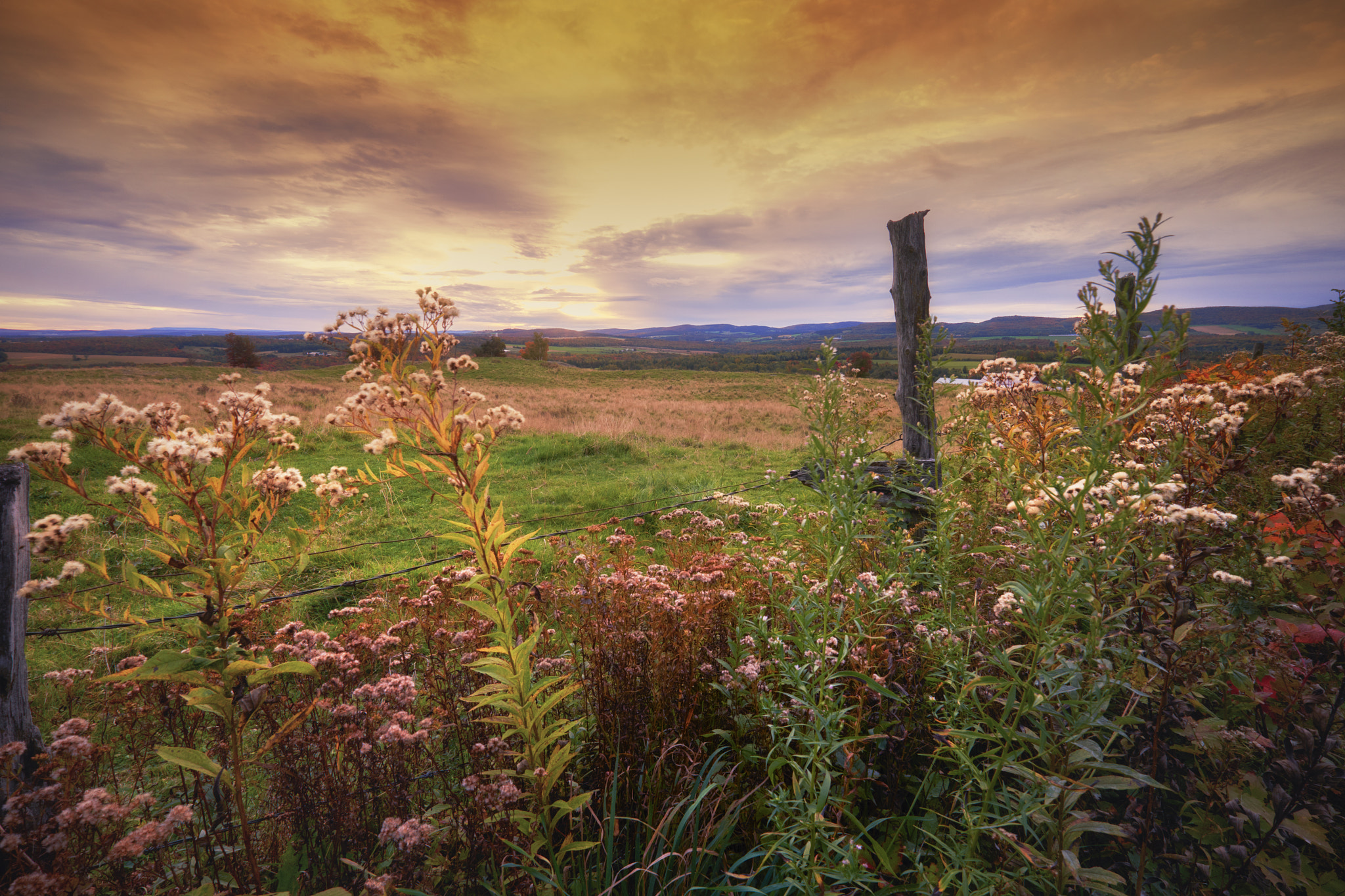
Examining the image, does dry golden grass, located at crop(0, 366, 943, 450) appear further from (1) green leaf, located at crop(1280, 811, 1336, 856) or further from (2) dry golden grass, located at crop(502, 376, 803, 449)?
(1) green leaf, located at crop(1280, 811, 1336, 856)

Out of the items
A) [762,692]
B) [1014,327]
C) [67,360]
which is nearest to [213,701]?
[762,692]

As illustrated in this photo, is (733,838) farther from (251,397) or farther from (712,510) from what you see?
(712,510)

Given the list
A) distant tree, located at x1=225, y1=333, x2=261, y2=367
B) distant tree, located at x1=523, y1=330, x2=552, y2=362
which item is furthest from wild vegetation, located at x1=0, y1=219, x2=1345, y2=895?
distant tree, located at x1=523, y1=330, x2=552, y2=362

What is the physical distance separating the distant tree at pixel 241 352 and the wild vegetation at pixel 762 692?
6101cm

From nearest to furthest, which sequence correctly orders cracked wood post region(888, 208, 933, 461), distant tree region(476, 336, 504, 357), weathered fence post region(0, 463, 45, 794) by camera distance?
weathered fence post region(0, 463, 45, 794) → cracked wood post region(888, 208, 933, 461) → distant tree region(476, 336, 504, 357)

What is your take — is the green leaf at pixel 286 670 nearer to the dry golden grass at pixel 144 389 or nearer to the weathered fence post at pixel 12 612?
the weathered fence post at pixel 12 612

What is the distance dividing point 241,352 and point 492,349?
24.0 metres

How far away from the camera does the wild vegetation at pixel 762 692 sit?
5.56 feet

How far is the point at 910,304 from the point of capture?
4793 millimetres

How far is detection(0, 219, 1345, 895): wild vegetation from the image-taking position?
170cm

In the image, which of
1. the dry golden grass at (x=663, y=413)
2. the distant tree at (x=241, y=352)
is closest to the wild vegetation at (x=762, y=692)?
the dry golden grass at (x=663, y=413)

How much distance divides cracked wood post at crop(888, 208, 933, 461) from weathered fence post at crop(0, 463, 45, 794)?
550 centimetres

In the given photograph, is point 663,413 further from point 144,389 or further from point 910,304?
point 144,389

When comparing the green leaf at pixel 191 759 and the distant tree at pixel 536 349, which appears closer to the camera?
the green leaf at pixel 191 759
